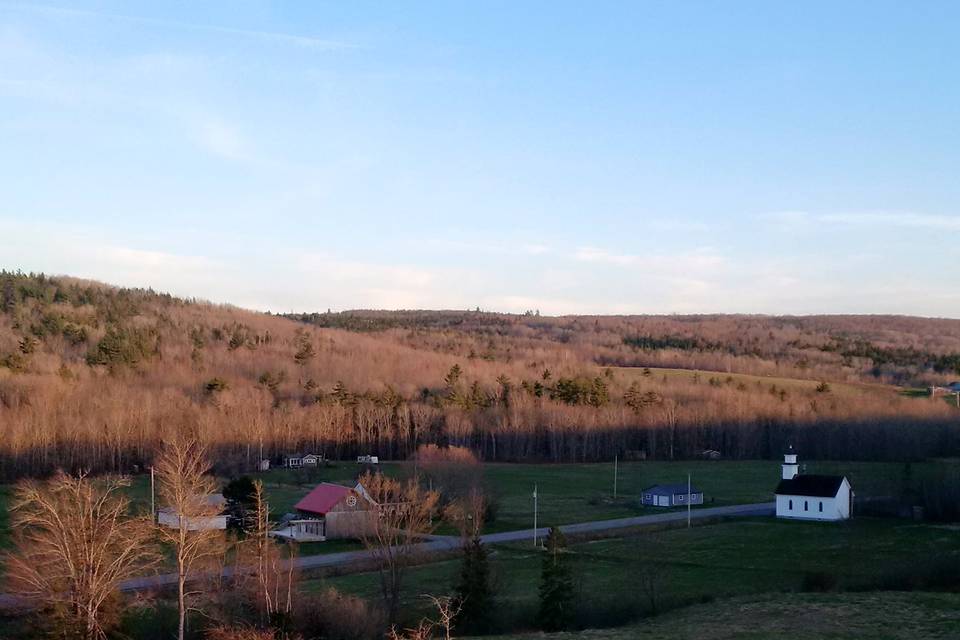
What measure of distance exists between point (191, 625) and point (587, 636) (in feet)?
37.8

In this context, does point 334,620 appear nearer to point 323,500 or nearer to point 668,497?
point 323,500

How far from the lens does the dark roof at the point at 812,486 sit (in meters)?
54.4

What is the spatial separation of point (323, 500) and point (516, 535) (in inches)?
407

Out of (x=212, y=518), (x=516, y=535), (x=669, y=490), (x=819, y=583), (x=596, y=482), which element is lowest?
(x=596, y=482)

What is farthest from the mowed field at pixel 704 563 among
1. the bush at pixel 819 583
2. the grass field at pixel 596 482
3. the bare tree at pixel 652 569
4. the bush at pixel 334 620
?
the grass field at pixel 596 482

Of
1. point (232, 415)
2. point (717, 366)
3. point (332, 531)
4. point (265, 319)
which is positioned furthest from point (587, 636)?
point (265, 319)

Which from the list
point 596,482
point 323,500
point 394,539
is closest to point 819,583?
point 394,539

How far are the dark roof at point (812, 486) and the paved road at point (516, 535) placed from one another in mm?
1984

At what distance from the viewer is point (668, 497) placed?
201 ft

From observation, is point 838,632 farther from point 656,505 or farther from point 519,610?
point 656,505

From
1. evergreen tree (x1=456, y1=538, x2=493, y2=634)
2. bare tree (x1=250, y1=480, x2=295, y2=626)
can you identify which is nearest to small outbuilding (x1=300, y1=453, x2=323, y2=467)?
evergreen tree (x1=456, y1=538, x2=493, y2=634)

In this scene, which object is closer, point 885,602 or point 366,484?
point 885,602

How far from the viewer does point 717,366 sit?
475ft

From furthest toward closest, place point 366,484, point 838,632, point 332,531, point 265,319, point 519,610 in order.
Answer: point 265,319 → point 332,531 → point 366,484 → point 519,610 → point 838,632
